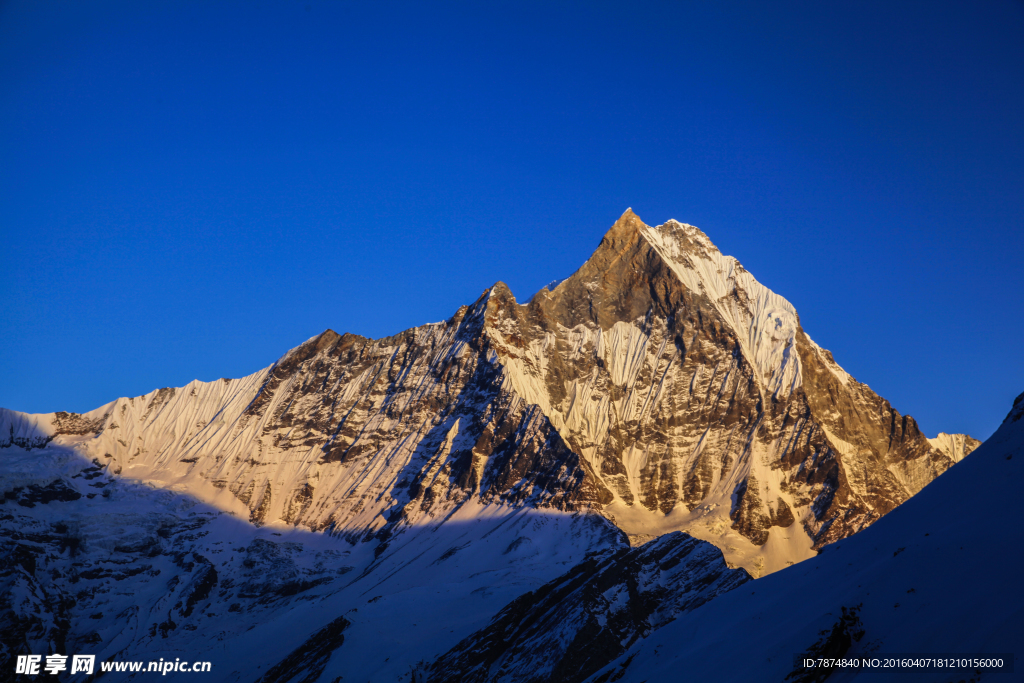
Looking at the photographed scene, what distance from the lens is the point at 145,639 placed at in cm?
17312

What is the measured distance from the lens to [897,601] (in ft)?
140

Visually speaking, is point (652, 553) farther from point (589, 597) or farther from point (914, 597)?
point (914, 597)

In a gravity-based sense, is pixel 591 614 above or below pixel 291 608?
below

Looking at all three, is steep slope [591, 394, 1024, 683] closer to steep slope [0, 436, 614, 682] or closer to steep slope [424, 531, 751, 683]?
steep slope [424, 531, 751, 683]

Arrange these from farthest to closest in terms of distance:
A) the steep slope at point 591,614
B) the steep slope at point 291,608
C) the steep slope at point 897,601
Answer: the steep slope at point 291,608 < the steep slope at point 591,614 < the steep slope at point 897,601

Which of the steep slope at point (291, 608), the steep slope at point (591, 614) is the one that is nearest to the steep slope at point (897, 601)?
the steep slope at point (591, 614)

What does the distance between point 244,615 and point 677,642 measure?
152 m

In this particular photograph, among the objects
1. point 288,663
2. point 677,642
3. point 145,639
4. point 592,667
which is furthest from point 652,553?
point 145,639

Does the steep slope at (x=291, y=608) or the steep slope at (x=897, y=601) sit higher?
the steep slope at (x=291, y=608)

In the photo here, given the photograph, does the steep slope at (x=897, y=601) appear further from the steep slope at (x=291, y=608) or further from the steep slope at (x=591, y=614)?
the steep slope at (x=291, y=608)

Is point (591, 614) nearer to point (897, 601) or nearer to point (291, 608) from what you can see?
point (897, 601)

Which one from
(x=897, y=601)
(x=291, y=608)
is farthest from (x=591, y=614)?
(x=291, y=608)

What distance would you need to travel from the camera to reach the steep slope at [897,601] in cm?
3803

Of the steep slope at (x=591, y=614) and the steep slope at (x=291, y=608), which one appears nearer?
the steep slope at (x=591, y=614)
